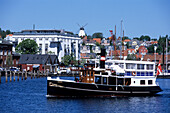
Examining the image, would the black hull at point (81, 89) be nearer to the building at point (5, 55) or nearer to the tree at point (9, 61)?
the building at point (5, 55)

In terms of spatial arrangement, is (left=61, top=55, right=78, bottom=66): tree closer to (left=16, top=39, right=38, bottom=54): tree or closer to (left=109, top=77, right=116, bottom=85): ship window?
(left=16, top=39, right=38, bottom=54): tree

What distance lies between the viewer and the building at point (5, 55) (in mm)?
150875

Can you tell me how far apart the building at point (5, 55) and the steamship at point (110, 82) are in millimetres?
84579

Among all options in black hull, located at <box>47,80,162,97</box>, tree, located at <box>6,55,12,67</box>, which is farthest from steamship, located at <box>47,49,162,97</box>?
tree, located at <box>6,55,12,67</box>

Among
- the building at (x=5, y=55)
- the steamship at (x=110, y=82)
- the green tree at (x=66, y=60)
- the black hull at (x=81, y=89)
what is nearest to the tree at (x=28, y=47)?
the green tree at (x=66, y=60)

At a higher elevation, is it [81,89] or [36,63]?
[36,63]

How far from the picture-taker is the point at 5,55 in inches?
6004

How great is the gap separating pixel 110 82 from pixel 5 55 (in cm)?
8956

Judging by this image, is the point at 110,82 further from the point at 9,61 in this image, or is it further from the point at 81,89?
the point at 9,61

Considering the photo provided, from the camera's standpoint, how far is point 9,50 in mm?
154500

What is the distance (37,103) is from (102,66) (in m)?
12.5

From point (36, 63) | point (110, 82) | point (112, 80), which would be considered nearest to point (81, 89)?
point (110, 82)

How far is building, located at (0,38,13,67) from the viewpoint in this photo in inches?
5940

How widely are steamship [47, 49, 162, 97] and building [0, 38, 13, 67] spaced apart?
277 ft
